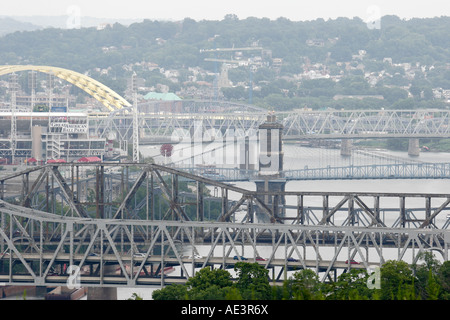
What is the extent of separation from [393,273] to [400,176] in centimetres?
4592

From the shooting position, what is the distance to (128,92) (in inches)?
6678

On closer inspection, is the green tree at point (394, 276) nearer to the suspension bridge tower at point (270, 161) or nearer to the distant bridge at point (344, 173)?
the suspension bridge tower at point (270, 161)

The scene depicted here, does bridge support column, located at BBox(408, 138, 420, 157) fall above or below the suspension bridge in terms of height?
below

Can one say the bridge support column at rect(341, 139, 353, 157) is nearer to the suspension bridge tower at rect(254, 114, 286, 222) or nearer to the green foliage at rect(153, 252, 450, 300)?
the suspension bridge tower at rect(254, 114, 286, 222)

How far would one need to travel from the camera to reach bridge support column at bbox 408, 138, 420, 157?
347ft

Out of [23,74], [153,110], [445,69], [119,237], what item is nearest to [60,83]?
[23,74]

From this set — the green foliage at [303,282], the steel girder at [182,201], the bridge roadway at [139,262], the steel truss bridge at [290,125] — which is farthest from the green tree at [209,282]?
the steel truss bridge at [290,125]

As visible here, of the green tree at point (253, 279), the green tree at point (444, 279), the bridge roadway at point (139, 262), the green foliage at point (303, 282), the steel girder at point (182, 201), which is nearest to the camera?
the green tree at point (444, 279)

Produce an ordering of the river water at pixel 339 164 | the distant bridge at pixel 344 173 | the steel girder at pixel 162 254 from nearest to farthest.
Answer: the steel girder at pixel 162 254, the distant bridge at pixel 344 173, the river water at pixel 339 164

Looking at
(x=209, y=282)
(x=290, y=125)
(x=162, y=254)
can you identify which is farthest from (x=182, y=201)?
(x=290, y=125)

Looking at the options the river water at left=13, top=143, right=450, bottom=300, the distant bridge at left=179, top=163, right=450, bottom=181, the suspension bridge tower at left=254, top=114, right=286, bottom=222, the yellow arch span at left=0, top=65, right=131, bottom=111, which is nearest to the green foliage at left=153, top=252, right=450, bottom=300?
the river water at left=13, top=143, right=450, bottom=300

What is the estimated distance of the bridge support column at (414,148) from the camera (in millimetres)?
105719

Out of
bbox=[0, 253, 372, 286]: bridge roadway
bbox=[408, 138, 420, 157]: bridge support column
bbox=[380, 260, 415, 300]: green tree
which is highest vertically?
bbox=[380, 260, 415, 300]: green tree

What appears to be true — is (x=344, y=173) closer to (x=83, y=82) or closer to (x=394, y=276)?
(x=83, y=82)
